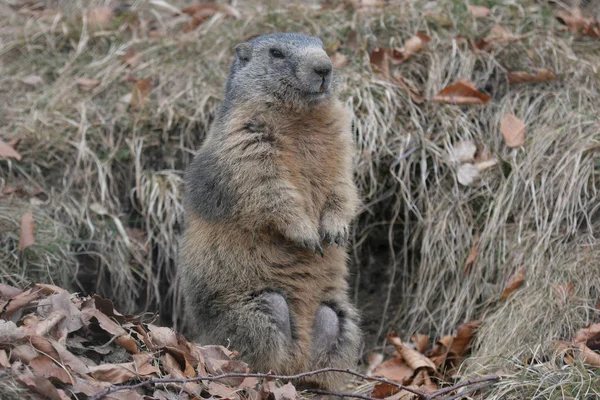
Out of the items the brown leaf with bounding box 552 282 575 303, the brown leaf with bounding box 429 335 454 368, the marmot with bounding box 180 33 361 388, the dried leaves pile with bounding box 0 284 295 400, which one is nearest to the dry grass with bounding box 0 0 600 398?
the brown leaf with bounding box 552 282 575 303

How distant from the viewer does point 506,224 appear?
6.00 metres

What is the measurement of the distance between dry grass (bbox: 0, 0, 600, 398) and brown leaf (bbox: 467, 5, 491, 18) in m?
0.07

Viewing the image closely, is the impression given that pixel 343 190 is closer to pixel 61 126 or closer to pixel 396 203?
pixel 396 203

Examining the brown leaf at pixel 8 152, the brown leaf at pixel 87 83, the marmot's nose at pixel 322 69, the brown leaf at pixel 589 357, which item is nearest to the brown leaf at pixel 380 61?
the marmot's nose at pixel 322 69

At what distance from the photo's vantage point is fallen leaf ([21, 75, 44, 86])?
294 inches

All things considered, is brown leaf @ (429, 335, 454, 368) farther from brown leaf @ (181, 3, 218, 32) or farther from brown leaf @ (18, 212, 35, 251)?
brown leaf @ (181, 3, 218, 32)

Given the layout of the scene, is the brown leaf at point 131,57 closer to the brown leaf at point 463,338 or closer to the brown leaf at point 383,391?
the brown leaf at point 463,338

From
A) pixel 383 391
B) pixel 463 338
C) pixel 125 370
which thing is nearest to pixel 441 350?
pixel 463 338

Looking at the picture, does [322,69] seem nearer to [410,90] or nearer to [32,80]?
[410,90]

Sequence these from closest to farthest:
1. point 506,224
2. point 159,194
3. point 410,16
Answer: point 506,224, point 159,194, point 410,16

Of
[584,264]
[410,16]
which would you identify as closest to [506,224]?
[584,264]

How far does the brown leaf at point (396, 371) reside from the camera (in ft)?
17.9

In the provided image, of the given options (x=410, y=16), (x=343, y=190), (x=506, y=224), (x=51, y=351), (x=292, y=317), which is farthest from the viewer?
(x=410, y=16)

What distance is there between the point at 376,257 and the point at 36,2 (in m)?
4.96
